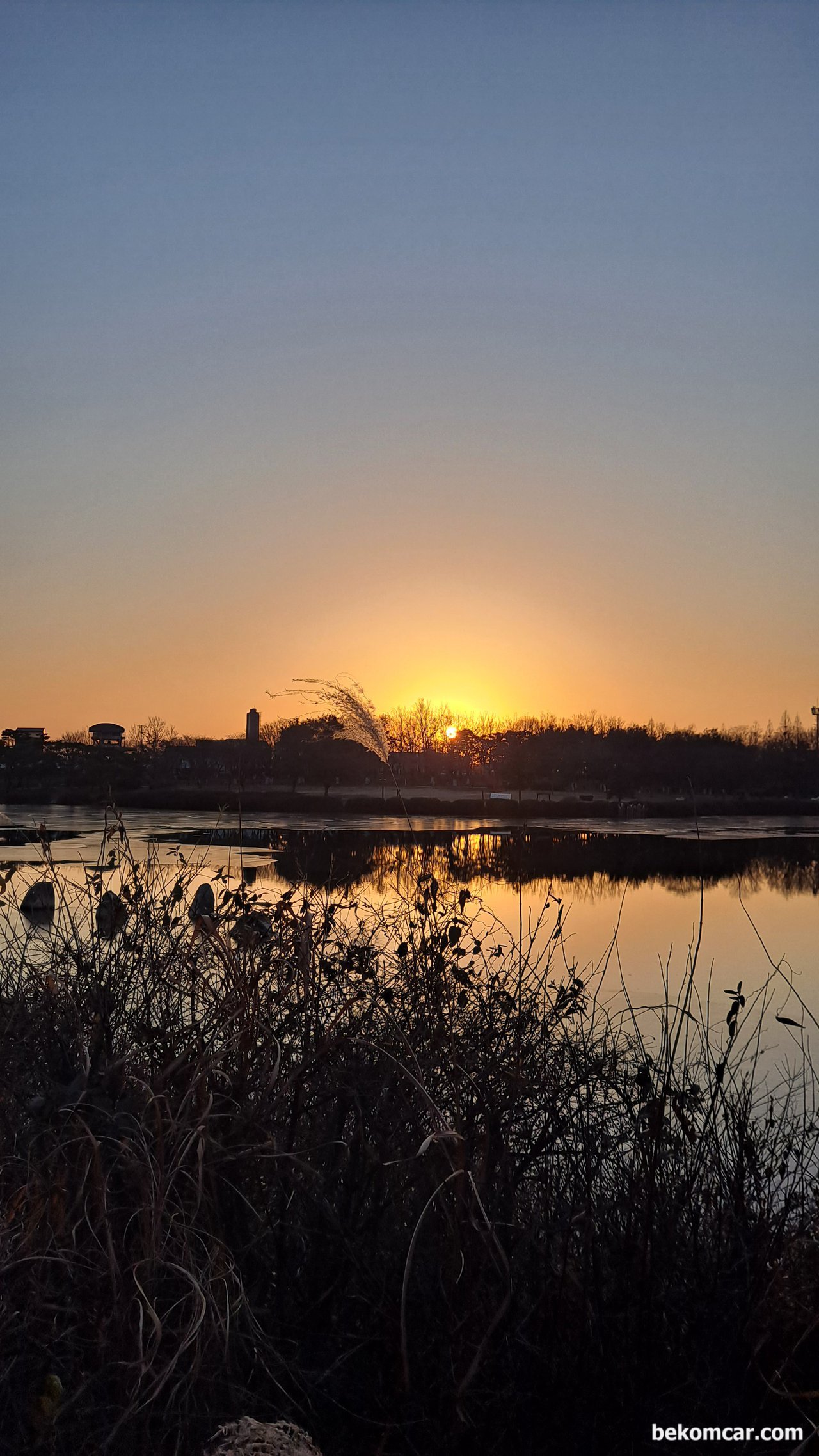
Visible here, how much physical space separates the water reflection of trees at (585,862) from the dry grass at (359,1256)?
7983 millimetres

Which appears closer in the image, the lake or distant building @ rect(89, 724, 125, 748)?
the lake

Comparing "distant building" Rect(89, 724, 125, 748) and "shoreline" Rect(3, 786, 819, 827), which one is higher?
"distant building" Rect(89, 724, 125, 748)

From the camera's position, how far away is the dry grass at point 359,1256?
97.8 inches

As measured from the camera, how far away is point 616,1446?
2.58 meters

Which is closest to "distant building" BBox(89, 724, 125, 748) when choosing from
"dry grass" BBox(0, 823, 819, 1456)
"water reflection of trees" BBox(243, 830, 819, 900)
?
"water reflection of trees" BBox(243, 830, 819, 900)

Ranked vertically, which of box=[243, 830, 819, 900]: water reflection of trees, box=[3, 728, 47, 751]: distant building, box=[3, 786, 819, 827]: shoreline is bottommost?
box=[243, 830, 819, 900]: water reflection of trees

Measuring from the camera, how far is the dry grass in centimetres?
248

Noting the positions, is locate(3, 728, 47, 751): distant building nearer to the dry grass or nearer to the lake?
the lake

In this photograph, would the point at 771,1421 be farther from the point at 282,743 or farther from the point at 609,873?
the point at 282,743

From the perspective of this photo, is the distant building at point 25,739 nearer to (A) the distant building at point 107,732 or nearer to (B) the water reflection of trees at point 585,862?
(A) the distant building at point 107,732

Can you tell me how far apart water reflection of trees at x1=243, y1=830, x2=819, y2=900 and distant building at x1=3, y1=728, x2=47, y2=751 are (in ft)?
119

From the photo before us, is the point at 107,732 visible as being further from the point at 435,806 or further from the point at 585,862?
the point at 585,862

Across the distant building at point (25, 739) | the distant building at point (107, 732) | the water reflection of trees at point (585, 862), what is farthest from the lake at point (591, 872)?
the distant building at point (107, 732)

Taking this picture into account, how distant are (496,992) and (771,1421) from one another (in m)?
2.00
